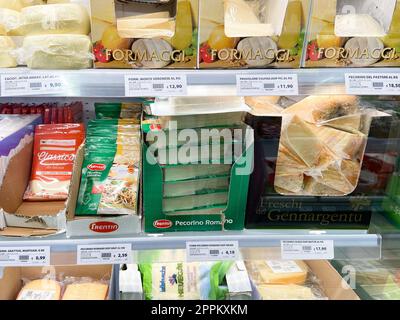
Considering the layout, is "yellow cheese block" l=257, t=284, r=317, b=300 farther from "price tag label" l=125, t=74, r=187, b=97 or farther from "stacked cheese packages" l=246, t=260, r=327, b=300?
"price tag label" l=125, t=74, r=187, b=97

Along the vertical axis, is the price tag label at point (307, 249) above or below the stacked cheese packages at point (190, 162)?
below

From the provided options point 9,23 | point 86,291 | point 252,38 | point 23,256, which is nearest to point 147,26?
point 252,38

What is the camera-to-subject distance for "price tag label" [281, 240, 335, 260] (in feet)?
3.66

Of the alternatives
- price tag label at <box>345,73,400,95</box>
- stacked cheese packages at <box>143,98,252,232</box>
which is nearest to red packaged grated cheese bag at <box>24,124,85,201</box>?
stacked cheese packages at <box>143,98,252,232</box>

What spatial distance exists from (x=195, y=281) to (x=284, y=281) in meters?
0.33

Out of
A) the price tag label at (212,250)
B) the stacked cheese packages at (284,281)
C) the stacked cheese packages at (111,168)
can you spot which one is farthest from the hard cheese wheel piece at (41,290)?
the stacked cheese packages at (284,281)

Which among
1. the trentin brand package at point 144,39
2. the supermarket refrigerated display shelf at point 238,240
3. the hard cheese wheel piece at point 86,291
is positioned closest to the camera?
the trentin brand package at point 144,39

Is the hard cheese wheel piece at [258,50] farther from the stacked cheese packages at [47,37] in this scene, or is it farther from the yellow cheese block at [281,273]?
the yellow cheese block at [281,273]

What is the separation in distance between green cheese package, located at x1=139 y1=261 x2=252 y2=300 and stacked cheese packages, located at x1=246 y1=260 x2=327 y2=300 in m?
0.05

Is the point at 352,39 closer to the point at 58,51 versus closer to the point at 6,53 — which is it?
the point at 58,51

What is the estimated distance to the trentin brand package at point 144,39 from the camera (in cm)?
96

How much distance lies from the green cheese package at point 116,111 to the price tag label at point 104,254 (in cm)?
52
